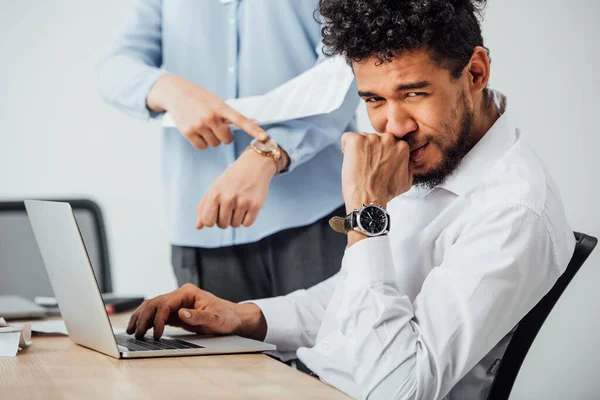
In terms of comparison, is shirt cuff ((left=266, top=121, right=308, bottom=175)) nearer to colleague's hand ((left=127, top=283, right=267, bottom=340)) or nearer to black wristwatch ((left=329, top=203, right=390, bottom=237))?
colleague's hand ((left=127, top=283, right=267, bottom=340))

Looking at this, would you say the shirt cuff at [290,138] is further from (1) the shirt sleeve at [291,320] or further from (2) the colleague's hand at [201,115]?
(1) the shirt sleeve at [291,320]

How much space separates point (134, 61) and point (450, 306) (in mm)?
1160

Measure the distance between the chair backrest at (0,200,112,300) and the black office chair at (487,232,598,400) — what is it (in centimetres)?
172

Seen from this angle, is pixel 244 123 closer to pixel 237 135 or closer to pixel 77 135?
pixel 237 135

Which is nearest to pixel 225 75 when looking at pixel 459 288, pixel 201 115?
pixel 201 115

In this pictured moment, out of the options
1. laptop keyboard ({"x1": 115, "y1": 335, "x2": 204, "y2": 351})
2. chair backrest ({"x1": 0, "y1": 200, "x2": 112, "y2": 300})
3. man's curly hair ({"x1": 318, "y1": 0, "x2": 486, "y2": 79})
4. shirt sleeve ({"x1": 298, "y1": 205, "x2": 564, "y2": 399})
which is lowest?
chair backrest ({"x1": 0, "y1": 200, "x2": 112, "y2": 300})

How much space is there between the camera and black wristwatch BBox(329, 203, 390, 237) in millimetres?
1197

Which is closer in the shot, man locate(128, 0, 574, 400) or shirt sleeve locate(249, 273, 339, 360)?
man locate(128, 0, 574, 400)

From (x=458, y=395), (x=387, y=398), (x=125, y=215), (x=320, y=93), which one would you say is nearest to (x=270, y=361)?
(x=387, y=398)

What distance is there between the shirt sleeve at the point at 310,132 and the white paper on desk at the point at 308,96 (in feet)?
0.08

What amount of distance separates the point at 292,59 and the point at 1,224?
1265 mm

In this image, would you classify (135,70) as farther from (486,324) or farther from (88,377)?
(486,324)

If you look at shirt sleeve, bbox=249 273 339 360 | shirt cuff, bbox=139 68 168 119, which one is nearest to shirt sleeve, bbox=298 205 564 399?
shirt sleeve, bbox=249 273 339 360

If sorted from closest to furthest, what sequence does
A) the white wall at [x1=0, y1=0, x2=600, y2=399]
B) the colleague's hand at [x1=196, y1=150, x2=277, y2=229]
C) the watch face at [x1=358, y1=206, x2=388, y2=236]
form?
the watch face at [x1=358, y1=206, x2=388, y2=236] → the colleague's hand at [x1=196, y1=150, x2=277, y2=229] → the white wall at [x1=0, y1=0, x2=600, y2=399]
